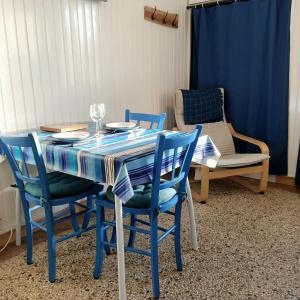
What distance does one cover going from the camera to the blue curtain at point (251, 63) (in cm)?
304

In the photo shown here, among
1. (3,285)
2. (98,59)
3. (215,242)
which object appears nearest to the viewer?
(3,285)

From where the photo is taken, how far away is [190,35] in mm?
3648

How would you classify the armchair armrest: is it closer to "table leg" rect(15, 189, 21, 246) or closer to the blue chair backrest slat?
the blue chair backrest slat

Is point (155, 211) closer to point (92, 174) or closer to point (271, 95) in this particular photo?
point (92, 174)

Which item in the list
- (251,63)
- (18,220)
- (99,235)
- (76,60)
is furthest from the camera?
(251,63)

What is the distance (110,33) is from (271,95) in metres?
1.68

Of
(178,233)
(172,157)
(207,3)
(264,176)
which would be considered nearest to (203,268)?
(178,233)

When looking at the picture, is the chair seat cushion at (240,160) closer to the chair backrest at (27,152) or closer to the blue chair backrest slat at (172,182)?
the blue chair backrest slat at (172,182)

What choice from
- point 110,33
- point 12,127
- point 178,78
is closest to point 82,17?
point 110,33

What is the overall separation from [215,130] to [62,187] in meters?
1.93

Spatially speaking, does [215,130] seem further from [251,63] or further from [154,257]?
[154,257]

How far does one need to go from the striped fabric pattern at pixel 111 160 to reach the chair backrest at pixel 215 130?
1.48 metres

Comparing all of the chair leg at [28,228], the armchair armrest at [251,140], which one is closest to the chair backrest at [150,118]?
the chair leg at [28,228]

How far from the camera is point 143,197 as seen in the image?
163 cm
